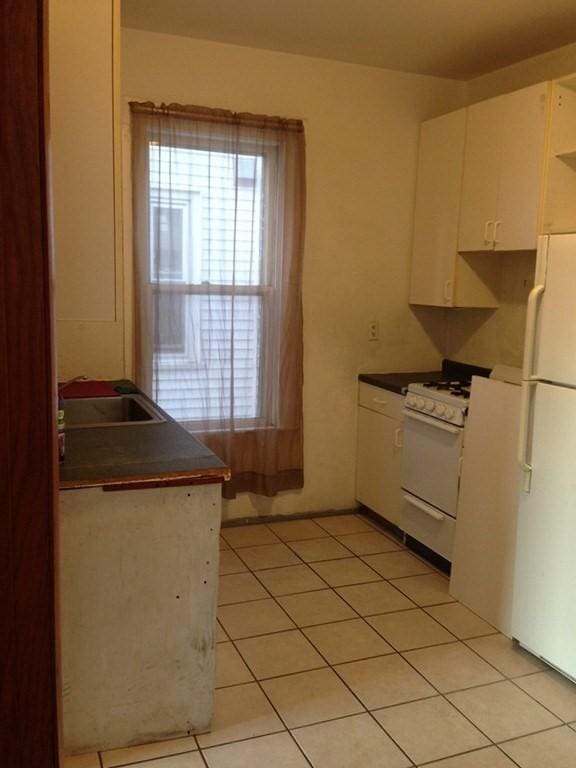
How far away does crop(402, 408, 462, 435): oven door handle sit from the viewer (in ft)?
→ 10.2

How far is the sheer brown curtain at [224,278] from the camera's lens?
10.9ft

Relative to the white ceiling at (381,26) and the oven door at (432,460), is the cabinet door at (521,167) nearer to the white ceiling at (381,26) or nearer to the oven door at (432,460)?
the white ceiling at (381,26)

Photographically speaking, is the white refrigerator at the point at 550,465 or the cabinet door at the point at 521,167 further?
the cabinet door at the point at 521,167

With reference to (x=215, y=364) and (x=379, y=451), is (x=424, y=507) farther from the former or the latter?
(x=215, y=364)

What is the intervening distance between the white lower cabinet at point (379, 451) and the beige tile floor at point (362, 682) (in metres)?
0.43

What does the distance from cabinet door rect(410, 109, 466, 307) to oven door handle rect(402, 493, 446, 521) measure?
1.06 m

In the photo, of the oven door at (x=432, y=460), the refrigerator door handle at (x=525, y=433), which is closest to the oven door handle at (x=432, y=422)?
the oven door at (x=432, y=460)

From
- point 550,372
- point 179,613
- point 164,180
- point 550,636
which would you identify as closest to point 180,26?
point 164,180

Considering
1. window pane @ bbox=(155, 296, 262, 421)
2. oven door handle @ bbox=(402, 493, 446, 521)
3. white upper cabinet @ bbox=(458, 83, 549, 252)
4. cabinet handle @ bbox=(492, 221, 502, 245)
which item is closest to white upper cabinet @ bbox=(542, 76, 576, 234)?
white upper cabinet @ bbox=(458, 83, 549, 252)

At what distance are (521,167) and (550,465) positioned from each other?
4.77 ft

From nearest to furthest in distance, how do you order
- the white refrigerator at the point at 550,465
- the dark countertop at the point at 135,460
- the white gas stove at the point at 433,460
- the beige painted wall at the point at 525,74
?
the dark countertop at the point at 135,460, the white refrigerator at the point at 550,465, the white gas stove at the point at 433,460, the beige painted wall at the point at 525,74

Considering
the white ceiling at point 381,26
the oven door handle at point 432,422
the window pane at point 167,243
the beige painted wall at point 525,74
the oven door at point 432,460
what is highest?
the white ceiling at point 381,26

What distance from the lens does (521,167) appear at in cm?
311

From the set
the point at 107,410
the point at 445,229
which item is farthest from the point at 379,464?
the point at 107,410
